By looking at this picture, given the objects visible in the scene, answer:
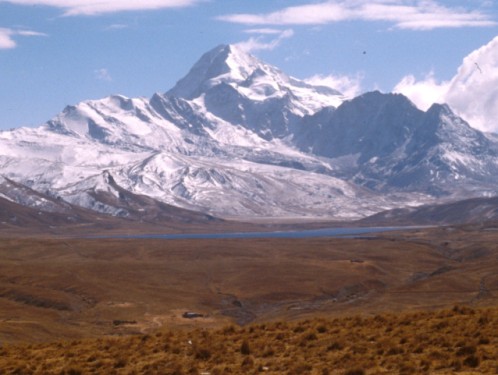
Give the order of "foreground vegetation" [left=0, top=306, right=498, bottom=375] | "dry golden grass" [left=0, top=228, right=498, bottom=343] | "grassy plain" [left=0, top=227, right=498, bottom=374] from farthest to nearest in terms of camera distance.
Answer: "dry golden grass" [left=0, top=228, right=498, bottom=343]
"grassy plain" [left=0, top=227, right=498, bottom=374]
"foreground vegetation" [left=0, top=306, right=498, bottom=375]

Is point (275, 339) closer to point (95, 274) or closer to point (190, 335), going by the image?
point (190, 335)

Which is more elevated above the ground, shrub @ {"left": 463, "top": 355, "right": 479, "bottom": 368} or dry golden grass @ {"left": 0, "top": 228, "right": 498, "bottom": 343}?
shrub @ {"left": 463, "top": 355, "right": 479, "bottom": 368}

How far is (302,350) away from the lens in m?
33.2

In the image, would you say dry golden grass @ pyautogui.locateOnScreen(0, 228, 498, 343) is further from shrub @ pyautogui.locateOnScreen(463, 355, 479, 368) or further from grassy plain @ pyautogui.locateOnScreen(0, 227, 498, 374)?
shrub @ pyautogui.locateOnScreen(463, 355, 479, 368)

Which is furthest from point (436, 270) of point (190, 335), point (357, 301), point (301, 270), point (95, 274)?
point (190, 335)

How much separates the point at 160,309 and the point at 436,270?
80.1 metres

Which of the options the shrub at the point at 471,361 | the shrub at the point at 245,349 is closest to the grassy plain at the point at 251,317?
the shrub at the point at 471,361

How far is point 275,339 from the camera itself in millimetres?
36125

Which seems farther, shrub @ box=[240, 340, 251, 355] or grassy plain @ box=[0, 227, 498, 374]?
shrub @ box=[240, 340, 251, 355]

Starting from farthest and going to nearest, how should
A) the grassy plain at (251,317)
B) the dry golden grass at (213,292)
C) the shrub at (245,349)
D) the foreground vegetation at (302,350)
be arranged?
the dry golden grass at (213,292)
the shrub at (245,349)
the grassy plain at (251,317)
the foreground vegetation at (302,350)

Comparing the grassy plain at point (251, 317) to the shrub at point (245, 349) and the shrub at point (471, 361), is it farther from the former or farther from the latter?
the shrub at point (245, 349)

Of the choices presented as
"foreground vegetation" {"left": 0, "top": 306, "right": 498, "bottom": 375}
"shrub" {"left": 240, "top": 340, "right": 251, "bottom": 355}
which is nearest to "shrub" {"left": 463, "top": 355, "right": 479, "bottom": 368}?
"foreground vegetation" {"left": 0, "top": 306, "right": 498, "bottom": 375}

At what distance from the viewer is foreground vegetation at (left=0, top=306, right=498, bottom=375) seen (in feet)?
95.9

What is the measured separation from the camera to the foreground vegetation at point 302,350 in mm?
29219
